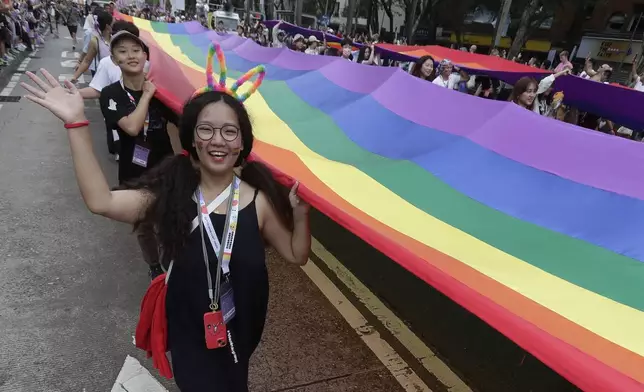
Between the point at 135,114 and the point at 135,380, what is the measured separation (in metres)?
1.73

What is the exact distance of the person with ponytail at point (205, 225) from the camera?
1738 mm

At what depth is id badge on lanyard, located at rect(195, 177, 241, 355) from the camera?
175 cm

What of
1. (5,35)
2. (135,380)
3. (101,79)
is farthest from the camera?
(5,35)

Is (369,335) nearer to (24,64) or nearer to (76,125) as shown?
(76,125)

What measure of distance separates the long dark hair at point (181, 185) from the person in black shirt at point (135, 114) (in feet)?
4.09

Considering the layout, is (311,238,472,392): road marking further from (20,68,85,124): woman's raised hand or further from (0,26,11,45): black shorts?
(0,26,11,45): black shorts

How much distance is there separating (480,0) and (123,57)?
1775 inches

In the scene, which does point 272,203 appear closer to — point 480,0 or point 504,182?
point 504,182

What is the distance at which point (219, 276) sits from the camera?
69.0 inches

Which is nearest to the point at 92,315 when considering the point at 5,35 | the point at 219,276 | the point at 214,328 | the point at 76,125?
the point at 214,328

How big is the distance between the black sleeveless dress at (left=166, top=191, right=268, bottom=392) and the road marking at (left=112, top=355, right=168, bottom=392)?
40.2 inches

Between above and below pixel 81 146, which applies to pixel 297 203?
below

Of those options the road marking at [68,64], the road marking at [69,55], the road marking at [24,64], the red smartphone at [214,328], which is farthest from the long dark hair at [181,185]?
the road marking at [69,55]

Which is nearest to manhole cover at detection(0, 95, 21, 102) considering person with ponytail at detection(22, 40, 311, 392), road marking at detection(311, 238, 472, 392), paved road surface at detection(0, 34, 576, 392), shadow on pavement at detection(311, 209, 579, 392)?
paved road surface at detection(0, 34, 576, 392)
